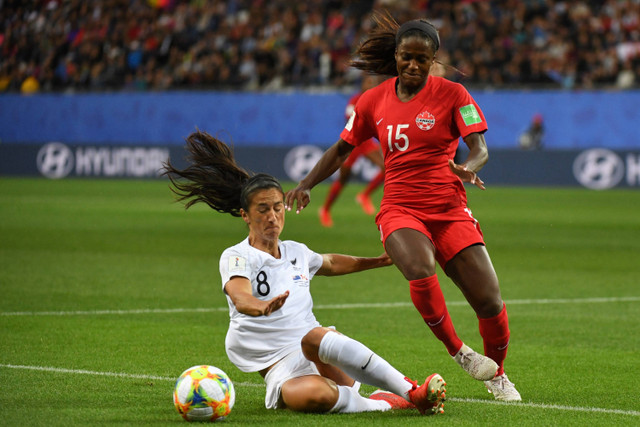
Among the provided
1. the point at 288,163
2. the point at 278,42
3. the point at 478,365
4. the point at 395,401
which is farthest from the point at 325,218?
the point at 278,42

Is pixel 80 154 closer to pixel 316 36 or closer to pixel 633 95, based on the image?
pixel 316 36

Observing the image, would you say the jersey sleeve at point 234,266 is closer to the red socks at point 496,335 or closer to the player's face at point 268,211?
the player's face at point 268,211

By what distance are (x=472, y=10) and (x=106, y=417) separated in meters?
26.9

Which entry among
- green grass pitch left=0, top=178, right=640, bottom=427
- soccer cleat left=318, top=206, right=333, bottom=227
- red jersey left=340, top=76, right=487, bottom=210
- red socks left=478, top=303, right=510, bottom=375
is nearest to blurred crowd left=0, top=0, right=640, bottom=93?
green grass pitch left=0, top=178, right=640, bottom=427

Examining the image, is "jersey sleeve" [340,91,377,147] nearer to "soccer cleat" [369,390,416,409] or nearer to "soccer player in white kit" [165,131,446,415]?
"soccer player in white kit" [165,131,446,415]

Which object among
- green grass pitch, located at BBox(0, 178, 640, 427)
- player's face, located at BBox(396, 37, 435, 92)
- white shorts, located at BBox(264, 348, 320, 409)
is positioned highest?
player's face, located at BBox(396, 37, 435, 92)

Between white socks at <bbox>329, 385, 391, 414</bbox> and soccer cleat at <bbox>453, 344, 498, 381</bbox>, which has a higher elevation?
soccer cleat at <bbox>453, 344, 498, 381</bbox>

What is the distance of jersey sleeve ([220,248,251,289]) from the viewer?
5.69m

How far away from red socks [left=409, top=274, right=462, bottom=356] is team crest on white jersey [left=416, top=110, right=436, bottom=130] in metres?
0.89

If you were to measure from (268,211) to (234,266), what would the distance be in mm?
383

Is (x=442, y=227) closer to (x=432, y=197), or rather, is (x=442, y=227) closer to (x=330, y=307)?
(x=432, y=197)

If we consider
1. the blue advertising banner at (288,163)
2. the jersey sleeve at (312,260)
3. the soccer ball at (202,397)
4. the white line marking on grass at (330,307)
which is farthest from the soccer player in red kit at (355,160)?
the soccer ball at (202,397)

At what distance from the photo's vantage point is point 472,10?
31.1 m

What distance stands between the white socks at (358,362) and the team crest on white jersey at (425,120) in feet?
4.73
